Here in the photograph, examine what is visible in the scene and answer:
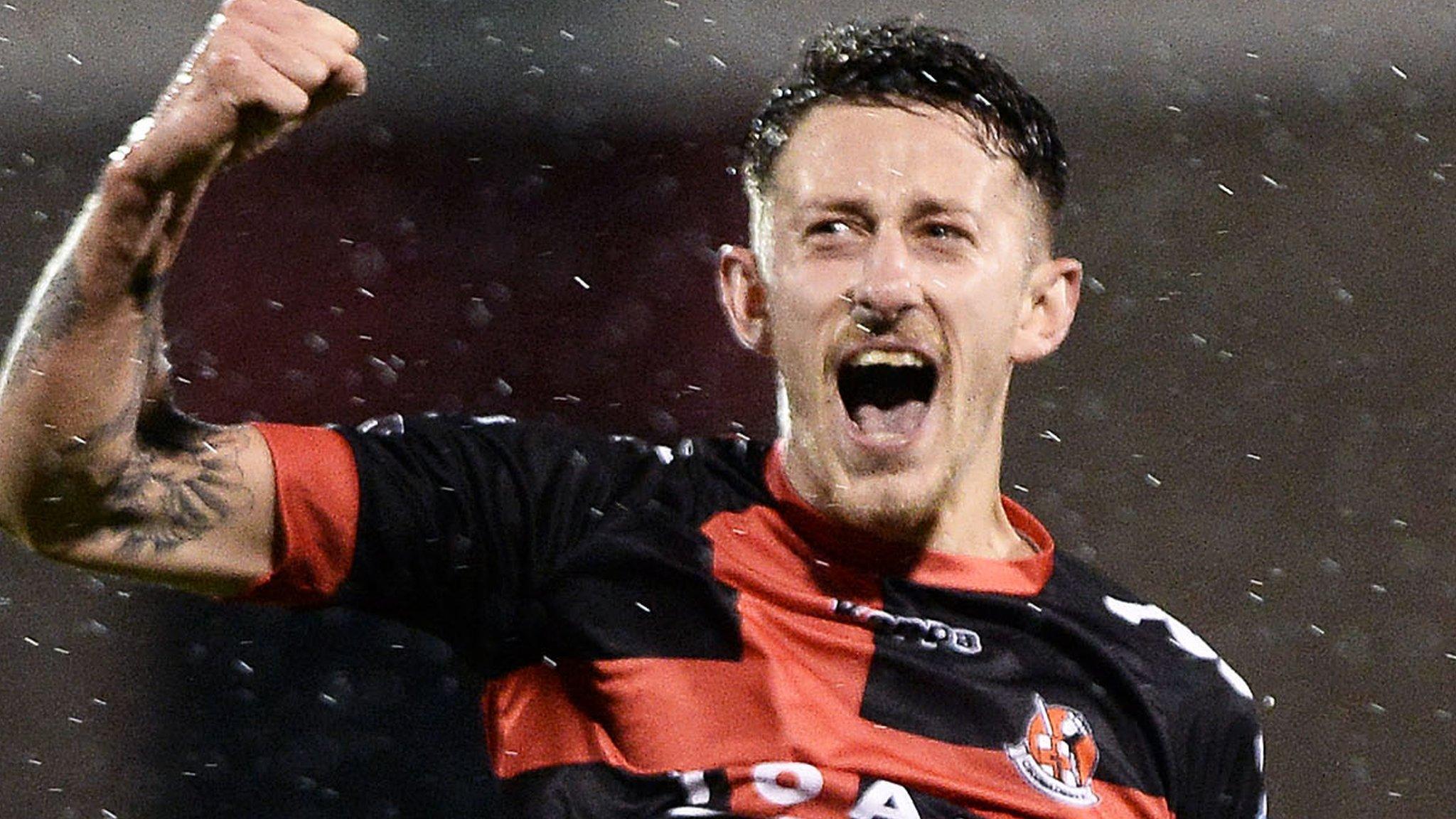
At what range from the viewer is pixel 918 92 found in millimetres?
1165

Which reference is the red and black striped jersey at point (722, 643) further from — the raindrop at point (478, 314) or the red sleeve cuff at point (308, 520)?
the raindrop at point (478, 314)

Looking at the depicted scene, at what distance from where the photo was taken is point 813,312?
1138 mm

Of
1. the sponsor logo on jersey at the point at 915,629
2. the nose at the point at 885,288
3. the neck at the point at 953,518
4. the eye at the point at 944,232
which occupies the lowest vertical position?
the sponsor logo on jersey at the point at 915,629

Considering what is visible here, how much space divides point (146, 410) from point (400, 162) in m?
0.72

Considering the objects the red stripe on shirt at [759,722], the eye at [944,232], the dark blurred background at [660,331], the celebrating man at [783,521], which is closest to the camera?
the celebrating man at [783,521]

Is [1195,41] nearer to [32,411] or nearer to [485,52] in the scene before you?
[485,52]

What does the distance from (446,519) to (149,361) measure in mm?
170

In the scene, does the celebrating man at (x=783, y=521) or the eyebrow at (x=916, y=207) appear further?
the eyebrow at (x=916, y=207)

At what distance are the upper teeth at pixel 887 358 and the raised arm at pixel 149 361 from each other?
0.33 metres

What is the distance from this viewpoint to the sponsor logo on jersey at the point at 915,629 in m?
1.09

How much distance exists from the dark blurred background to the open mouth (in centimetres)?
37

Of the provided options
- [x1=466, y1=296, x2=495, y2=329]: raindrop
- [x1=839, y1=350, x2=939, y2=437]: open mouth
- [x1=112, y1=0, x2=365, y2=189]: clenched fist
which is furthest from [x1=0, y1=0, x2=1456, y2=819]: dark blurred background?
[x1=112, y1=0, x2=365, y2=189]: clenched fist

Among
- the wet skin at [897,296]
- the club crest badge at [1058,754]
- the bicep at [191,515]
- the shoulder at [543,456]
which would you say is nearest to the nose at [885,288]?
the wet skin at [897,296]

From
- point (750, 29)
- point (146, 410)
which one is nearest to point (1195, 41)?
point (750, 29)
